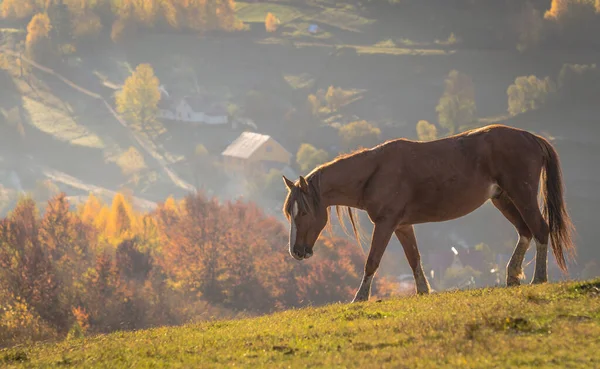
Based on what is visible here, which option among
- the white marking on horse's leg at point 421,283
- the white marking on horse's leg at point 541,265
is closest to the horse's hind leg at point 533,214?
the white marking on horse's leg at point 541,265

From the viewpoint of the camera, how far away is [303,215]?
18984 mm

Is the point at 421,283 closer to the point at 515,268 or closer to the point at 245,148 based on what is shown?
the point at 515,268

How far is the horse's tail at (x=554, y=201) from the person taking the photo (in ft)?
61.3

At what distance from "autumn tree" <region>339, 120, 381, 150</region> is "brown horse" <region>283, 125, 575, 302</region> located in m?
170

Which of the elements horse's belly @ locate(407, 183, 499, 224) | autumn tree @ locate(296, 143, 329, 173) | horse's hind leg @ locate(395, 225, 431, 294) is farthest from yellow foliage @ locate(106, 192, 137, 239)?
horse's belly @ locate(407, 183, 499, 224)

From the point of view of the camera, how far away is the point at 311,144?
656 ft

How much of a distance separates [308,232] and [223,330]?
3961 millimetres

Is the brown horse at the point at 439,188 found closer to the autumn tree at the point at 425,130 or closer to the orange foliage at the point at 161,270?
the orange foliage at the point at 161,270

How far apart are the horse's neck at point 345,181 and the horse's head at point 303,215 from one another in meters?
0.25

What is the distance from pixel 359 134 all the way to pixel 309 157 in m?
12.6

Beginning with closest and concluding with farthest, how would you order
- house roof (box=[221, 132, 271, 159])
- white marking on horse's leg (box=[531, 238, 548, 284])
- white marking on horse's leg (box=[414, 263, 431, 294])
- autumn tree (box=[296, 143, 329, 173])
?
white marking on horse's leg (box=[531, 238, 548, 284]) → white marking on horse's leg (box=[414, 263, 431, 294]) → autumn tree (box=[296, 143, 329, 173]) → house roof (box=[221, 132, 271, 159])

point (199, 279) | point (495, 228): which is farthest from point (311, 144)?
point (199, 279)

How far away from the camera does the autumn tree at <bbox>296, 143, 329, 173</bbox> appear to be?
185 meters

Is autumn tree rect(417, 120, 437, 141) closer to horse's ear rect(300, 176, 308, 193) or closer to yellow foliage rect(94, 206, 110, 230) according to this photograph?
yellow foliage rect(94, 206, 110, 230)
